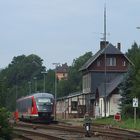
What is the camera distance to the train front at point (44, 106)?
2328 inches

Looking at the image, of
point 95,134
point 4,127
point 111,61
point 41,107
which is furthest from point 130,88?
point 4,127

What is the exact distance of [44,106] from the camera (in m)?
59.2

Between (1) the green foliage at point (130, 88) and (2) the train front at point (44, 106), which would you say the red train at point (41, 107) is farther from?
(1) the green foliage at point (130, 88)

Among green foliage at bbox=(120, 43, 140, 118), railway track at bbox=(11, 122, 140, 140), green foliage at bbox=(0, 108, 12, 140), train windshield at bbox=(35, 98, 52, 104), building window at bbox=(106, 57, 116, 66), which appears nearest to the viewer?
green foliage at bbox=(0, 108, 12, 140)

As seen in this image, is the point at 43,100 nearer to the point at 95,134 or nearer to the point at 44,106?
the point at 44,106

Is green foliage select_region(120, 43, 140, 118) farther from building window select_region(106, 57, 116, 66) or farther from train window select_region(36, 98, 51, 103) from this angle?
building window select_region(106, 57, 116, 66)

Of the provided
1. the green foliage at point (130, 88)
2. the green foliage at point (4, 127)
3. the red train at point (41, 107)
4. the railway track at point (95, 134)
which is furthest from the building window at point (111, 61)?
the green foliage at point (4, 127)

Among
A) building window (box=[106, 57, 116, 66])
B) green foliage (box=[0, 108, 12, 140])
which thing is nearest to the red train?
green foliage (box=[0, 108, 12, 140])

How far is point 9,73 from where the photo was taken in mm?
185000

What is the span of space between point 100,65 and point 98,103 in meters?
14.9

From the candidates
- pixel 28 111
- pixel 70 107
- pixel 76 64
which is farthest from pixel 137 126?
pixel 76 64

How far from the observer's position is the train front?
59125 mm

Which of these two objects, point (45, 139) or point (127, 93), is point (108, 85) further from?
point (45, 139)

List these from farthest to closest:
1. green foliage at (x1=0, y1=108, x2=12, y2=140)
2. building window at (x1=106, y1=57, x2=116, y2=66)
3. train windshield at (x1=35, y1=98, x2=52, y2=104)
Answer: building window at (x1=106, y1=57, x2=116, y2=66)
train windshield at (x1=35, y1=98, x2=52, y2=104)
green foliage at (x1=0, y1=108, x2=12, y2=140)
